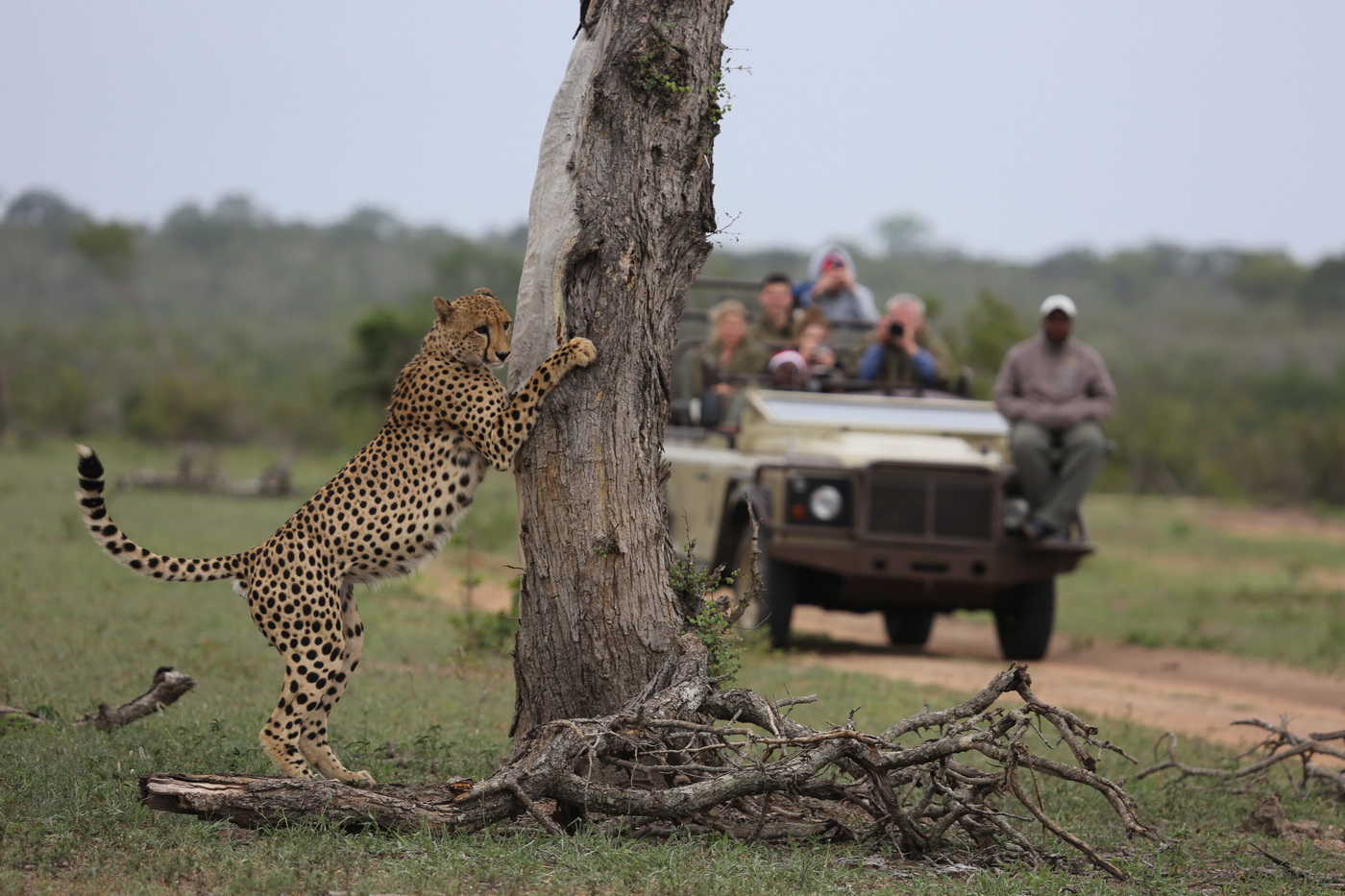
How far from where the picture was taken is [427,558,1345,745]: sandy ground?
8164mm

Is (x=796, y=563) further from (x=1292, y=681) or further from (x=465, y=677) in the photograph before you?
(x=1292, y=681)

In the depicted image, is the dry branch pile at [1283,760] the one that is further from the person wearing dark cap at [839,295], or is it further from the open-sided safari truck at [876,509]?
the person wearing dark cap at [839,295]

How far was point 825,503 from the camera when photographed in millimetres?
9422

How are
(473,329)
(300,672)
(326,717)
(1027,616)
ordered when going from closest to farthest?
(300,672), (326,717), (473,329), (1027,616)

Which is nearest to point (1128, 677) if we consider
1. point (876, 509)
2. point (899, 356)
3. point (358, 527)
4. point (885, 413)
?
point (876, 509)

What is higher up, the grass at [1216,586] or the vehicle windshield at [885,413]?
the vehicle windshield at [885,413]

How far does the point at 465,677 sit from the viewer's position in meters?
7.87

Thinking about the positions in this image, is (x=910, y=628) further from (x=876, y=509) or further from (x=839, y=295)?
(x=839, y=295)

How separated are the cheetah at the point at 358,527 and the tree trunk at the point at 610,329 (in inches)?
7.1

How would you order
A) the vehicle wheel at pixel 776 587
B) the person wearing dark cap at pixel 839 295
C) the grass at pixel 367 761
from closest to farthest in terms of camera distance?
the grass at pixel 367 761 < the vehicle wheel at pixel 776 587 < the person wearing dark cap at pixel 839 295

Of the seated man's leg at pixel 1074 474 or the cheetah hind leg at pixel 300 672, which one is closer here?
the cheetah hind leg at pixel 300 672

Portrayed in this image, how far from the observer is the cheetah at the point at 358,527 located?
16.0 ft

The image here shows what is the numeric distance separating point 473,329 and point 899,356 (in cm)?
619

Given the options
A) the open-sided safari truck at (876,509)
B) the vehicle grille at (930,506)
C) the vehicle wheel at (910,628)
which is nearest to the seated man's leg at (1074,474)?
the open-sided safari truck at (876,509)
